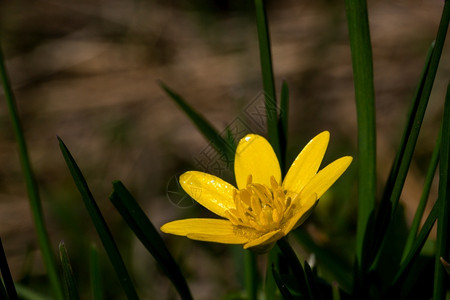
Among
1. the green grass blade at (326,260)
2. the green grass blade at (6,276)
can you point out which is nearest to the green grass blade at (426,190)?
the green grass blade at (326,260)

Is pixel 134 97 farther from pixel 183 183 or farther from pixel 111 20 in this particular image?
pixel 183 183

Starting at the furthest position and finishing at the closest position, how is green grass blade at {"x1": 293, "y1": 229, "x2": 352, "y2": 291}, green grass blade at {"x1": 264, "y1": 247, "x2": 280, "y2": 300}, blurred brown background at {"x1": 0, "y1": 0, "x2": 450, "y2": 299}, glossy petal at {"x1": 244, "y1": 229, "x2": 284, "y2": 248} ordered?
blurred brown background at {"x1": 0, "y1": 0, "x2": 450, "y2": 299}
green grass blade at {"x1": 293, "y1": 229, "x2": 352, "y2": 291}
green grass blade at {"x1": 264, "y1": 247, "x2": 280, "y2": 300}
glossy petal at {"x1": 244, "y1": 229, "x2": 284, "y2": 248}

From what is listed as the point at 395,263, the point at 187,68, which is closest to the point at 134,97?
the point at 187,68

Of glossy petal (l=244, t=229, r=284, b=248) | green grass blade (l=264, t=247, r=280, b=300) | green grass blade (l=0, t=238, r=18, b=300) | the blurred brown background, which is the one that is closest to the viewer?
glossy petal (l=244, t=229, r=284, b=248)

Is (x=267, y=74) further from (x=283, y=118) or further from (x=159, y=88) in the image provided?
(x=159, y=88)

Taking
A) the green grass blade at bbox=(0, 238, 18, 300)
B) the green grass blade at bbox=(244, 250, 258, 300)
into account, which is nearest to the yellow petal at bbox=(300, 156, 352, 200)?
the green grass blade at bbox=(244, 250, 258, 300)

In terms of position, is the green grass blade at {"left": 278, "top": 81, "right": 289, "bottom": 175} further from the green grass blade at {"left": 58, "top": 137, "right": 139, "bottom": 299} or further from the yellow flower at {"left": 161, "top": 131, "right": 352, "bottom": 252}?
the green grass blade at {"left": 58, "top": 137, "right": 139, "bottom": 299}

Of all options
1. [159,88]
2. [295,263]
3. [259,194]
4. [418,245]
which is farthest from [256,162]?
[159,88]
